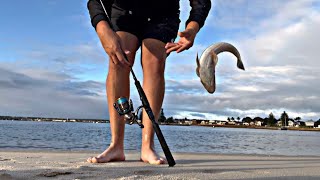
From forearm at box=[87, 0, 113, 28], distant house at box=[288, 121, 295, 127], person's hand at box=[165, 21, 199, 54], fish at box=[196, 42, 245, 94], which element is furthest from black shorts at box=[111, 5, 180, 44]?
distant house at box=[288, 121, 295, 127]

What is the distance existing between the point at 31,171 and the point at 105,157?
0.88 meters

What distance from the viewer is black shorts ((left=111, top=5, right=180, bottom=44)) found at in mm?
3863

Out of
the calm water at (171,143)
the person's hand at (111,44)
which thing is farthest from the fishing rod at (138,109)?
the calm water at (171,143)

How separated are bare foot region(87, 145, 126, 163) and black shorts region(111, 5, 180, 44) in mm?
1070

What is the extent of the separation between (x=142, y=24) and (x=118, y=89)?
66cm

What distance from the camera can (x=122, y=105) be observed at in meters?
3.23

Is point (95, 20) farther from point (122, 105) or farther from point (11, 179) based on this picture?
point (11, 179)

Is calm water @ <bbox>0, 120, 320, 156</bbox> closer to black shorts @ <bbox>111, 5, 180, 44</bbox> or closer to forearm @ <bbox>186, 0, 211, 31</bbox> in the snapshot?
black shorts @ <bbox>111, 5, 180, 44</bbox>

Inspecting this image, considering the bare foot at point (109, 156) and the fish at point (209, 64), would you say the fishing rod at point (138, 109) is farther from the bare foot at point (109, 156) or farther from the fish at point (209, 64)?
the bare foot at point (109, 156)

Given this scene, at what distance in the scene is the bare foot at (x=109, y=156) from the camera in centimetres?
374

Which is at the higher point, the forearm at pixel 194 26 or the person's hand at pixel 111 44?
the forearm at pixel 194 26

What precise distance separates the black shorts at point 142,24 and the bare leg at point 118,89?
71 mm

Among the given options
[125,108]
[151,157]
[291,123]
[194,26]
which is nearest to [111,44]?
[125,108]

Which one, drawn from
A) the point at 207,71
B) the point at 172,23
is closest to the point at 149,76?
the point at 172,23
